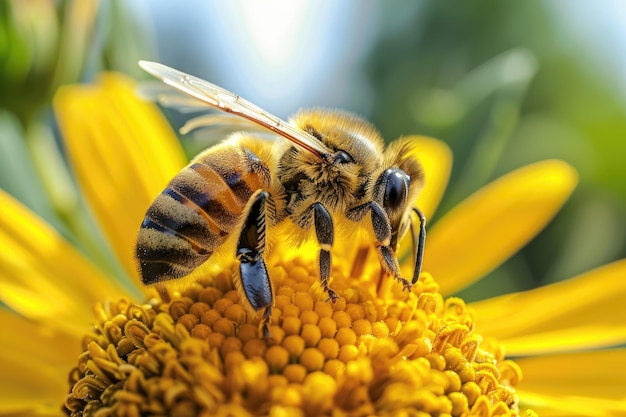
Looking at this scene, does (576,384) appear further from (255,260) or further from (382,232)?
(255,260)

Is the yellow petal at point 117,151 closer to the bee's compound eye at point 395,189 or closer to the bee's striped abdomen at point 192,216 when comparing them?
the bee's striped abdomen at point 192,216

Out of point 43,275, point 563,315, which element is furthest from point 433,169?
point 43,275

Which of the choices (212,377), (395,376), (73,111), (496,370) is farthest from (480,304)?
(73,111)

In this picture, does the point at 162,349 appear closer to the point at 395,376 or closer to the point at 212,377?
the point at 212,377

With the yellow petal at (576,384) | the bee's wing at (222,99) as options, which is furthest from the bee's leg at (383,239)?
the yellow petal at (576,384)

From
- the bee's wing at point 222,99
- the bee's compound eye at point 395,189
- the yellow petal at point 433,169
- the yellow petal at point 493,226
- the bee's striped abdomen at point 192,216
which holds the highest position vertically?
the yellow petal at point 433,169

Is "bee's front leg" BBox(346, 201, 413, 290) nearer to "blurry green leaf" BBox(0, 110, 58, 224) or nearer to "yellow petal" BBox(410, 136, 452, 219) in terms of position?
"yellow petal" BBox(410, 136, 452, 219)
